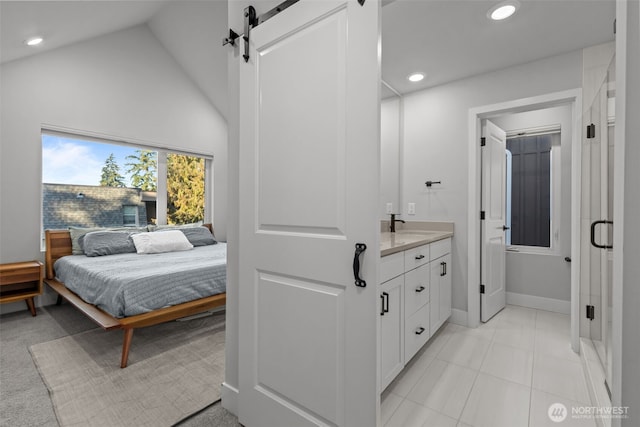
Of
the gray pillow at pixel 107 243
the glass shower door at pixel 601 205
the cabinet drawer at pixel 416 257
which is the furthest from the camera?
the gray pillow at pixel 107 243

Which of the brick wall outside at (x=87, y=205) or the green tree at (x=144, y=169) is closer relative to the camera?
the brick wall outside at (x=87, y=205)

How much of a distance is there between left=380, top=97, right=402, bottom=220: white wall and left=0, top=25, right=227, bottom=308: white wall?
311cm

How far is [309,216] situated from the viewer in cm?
130

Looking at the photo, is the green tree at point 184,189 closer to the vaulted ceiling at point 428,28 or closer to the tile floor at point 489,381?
the vaulted ceiling at point 428,28

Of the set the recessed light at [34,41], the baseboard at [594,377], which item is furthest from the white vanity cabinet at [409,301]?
the recessed light at [34,41]

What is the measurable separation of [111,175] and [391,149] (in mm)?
3820

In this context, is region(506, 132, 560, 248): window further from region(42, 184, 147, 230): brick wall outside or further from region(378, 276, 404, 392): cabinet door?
region(42, 184, 147, 230): brick wall outside

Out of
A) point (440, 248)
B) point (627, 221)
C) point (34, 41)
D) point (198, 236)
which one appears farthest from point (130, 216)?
point (627, 221)

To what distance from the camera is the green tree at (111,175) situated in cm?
412

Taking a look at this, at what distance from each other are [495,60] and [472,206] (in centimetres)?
134

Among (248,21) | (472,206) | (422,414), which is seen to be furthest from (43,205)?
(472,206)

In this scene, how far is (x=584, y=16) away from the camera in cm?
211

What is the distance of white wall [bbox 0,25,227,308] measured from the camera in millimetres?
3242

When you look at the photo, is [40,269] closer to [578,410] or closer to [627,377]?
[627,377]
